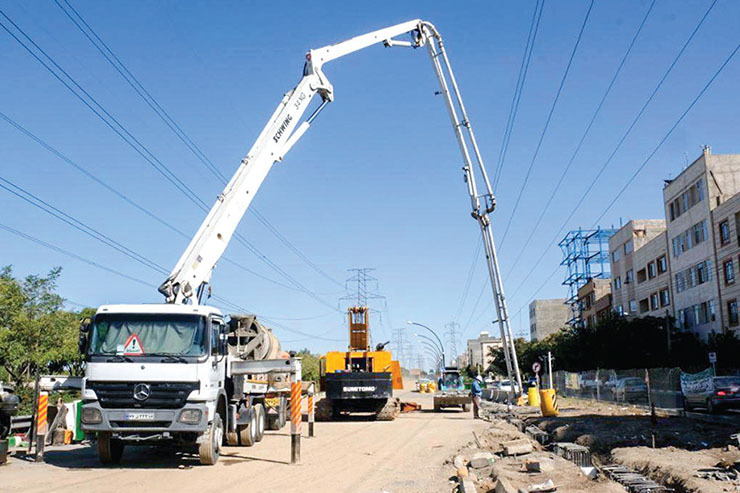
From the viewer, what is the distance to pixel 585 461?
15.0m

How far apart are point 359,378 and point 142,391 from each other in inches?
602

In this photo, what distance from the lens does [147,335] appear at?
14281 mm

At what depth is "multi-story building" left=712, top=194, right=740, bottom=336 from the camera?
4644cm

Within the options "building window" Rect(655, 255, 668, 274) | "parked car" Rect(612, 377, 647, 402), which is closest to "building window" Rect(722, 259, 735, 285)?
"parked car" Rect(612, 377, 647, 402)

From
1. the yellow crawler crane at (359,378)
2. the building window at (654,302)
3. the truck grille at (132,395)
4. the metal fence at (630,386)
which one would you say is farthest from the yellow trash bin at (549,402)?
the building window at (654,302)

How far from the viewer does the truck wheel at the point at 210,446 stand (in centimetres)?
1445

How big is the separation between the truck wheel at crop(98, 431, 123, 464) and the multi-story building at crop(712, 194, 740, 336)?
137 feet

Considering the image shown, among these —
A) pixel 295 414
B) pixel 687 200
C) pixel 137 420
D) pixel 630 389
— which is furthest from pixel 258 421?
pixel 687 200

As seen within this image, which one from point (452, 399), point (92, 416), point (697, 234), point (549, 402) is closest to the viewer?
point (92, 416)

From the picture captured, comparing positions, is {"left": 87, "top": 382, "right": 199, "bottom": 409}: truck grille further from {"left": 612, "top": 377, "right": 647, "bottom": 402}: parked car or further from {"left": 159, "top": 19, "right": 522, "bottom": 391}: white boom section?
{"left": 612, "top": 377, "right": 647, "bottom": 402}: parked car

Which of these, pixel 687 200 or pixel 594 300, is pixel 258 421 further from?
pixel 594 300

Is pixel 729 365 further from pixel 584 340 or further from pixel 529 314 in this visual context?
pixel 529 314

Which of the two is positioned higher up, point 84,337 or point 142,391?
point 84,337

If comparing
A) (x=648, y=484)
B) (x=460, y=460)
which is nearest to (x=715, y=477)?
(x=648, y=484)
